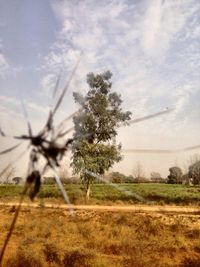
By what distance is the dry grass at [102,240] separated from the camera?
1432cm

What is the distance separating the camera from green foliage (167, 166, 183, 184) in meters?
85.7

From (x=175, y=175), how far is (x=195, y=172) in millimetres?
7551

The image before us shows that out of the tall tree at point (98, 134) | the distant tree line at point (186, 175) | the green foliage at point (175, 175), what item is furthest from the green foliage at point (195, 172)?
the tall tree at point (98, 134)

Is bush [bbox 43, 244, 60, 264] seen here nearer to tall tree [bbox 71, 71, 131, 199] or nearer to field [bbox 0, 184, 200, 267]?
field [bbox 0, 184, 200, 267]

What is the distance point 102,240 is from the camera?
17.7m

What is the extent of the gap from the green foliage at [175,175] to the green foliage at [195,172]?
4.36 m

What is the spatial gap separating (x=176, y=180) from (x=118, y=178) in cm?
1788

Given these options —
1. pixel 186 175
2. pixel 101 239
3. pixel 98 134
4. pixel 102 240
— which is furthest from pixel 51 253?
pixel 186 175

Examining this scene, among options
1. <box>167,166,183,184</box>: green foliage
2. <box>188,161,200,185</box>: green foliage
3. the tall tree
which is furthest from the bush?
<box>167,166,183,184</box>: green foliage

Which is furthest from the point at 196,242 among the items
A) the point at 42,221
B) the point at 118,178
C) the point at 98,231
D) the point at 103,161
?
the point at 118,178

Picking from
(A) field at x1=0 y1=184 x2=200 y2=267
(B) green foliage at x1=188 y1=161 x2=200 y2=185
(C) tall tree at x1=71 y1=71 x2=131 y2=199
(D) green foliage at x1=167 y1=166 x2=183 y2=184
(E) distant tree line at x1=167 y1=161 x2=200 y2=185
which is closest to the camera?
(A) field at x1=0 y1=184 x2=200 y2=267

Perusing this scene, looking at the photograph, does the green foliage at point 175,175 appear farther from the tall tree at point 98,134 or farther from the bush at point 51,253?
the bush at point 51,253

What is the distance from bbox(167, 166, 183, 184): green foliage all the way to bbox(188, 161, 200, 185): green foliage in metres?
4.36

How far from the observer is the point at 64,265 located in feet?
46.5
